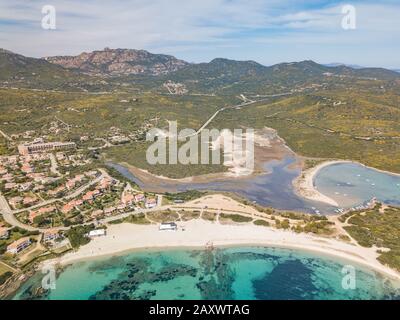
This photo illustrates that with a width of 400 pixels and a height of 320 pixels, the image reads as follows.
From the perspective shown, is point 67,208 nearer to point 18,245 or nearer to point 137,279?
point 18,245

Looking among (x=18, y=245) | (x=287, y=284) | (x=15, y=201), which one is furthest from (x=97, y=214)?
(x=287, y=284)

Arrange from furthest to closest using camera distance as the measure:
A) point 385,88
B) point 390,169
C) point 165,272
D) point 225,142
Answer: point 385,88 < point 225,142 < point 390,169 < point 165,272

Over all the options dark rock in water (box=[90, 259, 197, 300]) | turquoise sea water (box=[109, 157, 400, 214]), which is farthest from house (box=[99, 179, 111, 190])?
dark rock in water (box=[90, 259, 197, 300])

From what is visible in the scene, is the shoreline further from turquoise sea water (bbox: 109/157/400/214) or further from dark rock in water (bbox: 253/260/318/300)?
dark rock in water (bbox: 253/260/318/300)

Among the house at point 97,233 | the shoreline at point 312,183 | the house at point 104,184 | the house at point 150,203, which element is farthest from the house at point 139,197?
the shoreline at point 312,183

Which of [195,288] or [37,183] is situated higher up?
[37,183]

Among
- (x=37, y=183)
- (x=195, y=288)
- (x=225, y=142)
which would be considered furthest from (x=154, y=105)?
(x=195, y=288)
